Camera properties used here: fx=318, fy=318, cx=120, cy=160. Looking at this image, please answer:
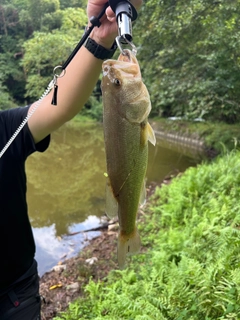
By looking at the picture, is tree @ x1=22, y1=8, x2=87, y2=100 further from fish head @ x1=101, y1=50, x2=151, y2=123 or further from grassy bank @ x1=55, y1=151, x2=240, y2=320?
fish head @ x1=101, y1=50, x2=151, y2=123

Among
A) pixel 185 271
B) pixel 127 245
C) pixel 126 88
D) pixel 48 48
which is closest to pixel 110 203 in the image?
pixel 127 245

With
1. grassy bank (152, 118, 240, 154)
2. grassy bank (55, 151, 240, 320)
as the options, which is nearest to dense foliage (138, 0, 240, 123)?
grassy bank (152, 118, 240, 154)

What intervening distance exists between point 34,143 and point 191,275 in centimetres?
183

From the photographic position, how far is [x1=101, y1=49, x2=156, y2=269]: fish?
3.67 ft

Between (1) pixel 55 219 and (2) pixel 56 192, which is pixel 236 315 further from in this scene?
(2) pixel 56 192

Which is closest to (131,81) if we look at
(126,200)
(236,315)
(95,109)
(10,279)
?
(126,200)

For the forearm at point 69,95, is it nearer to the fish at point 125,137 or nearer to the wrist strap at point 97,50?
the wrist strap at point 97,50

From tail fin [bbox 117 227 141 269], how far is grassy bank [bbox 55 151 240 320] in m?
0.99

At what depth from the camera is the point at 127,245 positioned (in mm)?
1385

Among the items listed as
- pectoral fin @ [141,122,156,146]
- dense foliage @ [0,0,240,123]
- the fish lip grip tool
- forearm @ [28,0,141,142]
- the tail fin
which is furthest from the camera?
dense foliage @ [0,0,240,123]

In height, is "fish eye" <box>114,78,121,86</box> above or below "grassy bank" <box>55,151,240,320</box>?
above

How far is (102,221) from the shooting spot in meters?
6.45

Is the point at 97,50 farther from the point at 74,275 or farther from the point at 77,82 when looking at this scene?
the point at 74,275

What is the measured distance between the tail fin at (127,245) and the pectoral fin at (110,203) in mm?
146
